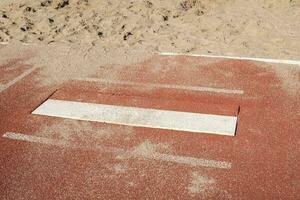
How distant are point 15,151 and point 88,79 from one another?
8.43 ft

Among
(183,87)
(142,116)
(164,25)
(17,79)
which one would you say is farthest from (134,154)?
(164,25)

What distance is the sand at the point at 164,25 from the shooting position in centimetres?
966

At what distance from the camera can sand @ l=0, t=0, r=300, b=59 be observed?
966 cm

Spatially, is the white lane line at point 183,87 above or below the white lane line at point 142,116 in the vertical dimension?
above

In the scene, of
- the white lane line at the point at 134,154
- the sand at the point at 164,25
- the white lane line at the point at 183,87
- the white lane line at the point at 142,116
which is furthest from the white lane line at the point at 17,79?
the white lane line at the point at 134,154

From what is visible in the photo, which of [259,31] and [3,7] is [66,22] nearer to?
[3,7]

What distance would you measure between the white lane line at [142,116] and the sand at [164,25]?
2.81m

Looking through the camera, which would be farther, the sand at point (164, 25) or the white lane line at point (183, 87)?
the sand at point (164, 25)

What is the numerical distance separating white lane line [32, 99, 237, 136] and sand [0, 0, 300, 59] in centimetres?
281

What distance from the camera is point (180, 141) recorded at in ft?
20.2

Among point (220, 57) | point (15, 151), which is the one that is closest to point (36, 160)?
point (15, 151)

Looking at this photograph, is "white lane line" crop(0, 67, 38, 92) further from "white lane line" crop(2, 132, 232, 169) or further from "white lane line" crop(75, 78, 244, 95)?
"white lane line" crop(2, 132, 232, 169)

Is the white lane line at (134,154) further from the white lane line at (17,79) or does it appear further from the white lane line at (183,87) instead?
the white lane line at (183,87)

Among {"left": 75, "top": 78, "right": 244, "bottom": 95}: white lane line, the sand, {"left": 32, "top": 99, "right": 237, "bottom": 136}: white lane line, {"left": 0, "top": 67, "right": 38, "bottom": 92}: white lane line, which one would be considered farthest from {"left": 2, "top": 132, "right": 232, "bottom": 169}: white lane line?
the sand
